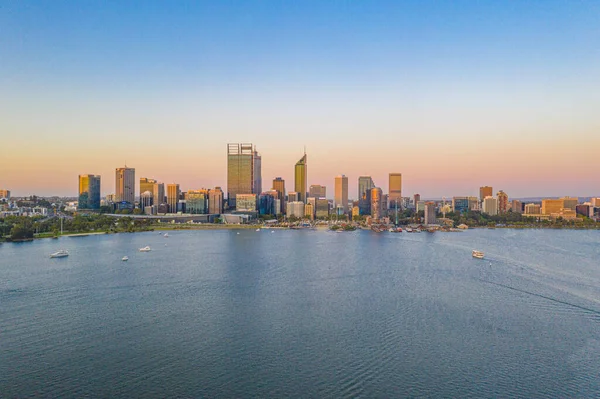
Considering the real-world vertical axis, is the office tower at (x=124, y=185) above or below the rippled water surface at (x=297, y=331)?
above

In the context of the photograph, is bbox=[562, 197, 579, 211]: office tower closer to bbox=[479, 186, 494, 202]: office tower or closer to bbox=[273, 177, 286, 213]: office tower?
bbox=[479, 186, 494, 202]: office tower

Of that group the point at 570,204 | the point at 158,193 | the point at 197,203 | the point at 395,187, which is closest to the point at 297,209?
the point at 197,203

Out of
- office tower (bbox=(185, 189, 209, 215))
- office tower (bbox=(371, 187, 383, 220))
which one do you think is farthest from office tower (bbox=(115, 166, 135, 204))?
office tower (bbox=(371, 187, 383, 220))

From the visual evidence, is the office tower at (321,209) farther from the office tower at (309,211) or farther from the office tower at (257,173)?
the office tower at (257,173)

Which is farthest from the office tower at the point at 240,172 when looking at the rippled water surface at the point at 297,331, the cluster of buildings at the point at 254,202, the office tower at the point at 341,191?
the rippled water surface at the point at 297,331

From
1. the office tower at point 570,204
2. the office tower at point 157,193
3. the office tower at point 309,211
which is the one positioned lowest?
the office tower at point 309,211

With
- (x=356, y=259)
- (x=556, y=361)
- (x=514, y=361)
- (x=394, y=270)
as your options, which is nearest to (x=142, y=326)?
(x=514, y=361)

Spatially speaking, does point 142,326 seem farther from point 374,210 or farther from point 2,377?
point 374,210
